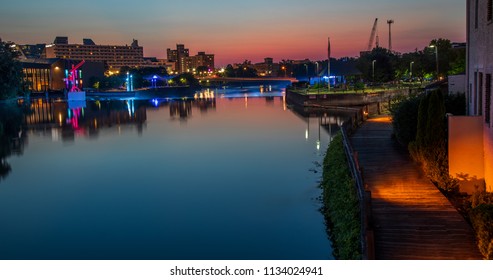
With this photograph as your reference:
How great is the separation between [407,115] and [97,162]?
1731 centimetres

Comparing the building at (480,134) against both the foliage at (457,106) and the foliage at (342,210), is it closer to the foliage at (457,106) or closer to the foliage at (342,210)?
the foliage at (342,210)

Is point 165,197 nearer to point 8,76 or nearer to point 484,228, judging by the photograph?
point 484,228

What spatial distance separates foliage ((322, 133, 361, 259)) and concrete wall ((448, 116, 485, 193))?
282cm

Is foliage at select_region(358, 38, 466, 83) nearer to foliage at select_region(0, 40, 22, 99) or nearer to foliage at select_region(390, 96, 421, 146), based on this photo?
foliage at select_region(0, 40, 22, 99)

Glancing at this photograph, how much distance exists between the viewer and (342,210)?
15273mm

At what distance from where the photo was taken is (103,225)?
17.6 m

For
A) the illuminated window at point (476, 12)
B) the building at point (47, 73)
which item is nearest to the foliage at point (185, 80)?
the building at point (47, 73)

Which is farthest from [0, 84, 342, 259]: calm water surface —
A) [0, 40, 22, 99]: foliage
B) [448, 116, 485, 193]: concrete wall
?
[0, 40, 22, 99]: foliage

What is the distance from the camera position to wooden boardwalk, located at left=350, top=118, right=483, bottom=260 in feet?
35.0

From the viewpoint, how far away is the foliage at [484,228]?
10094mm

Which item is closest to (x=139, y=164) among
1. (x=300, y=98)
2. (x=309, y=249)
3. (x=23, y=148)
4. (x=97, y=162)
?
(x=97, y=162)

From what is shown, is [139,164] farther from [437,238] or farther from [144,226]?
[437,238]

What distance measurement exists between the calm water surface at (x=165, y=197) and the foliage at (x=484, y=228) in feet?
14.4

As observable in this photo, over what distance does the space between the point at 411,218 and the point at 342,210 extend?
2.93m
